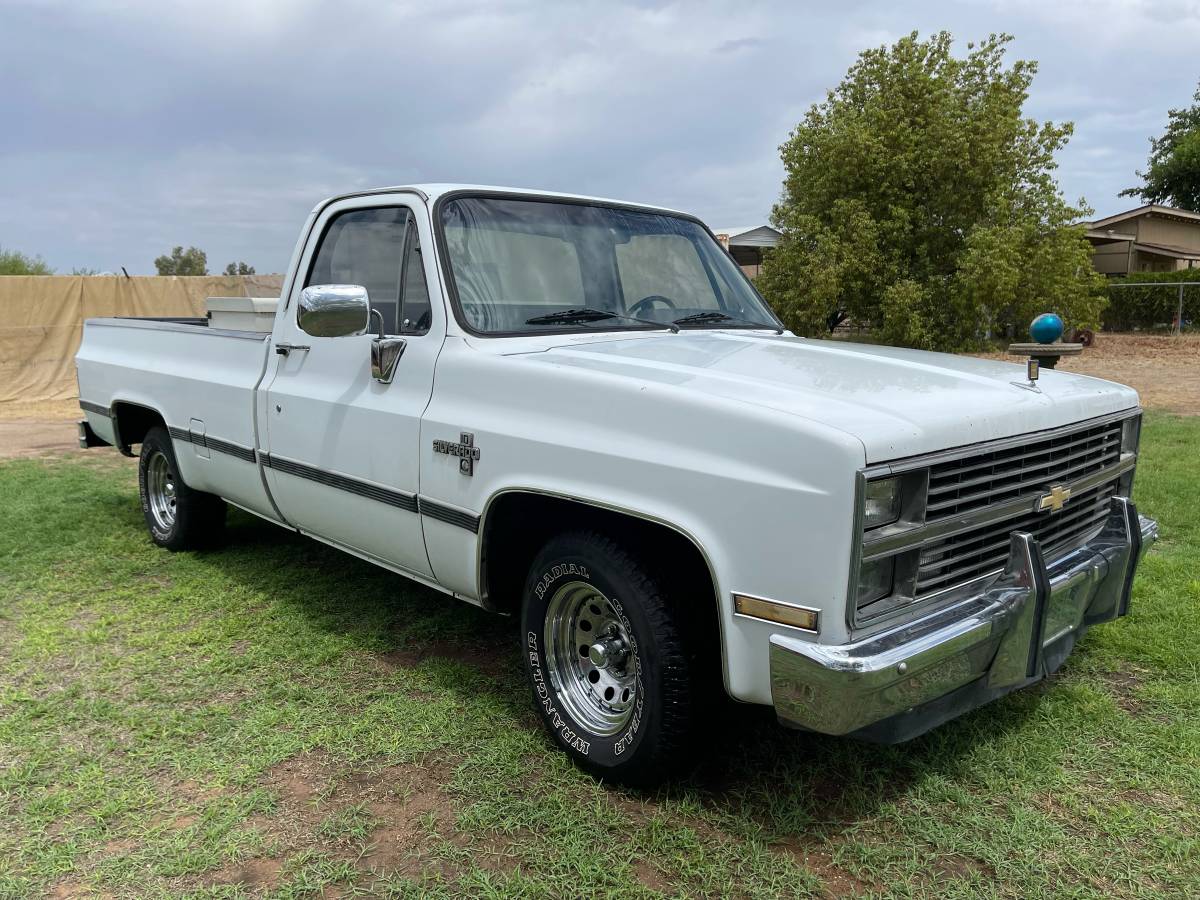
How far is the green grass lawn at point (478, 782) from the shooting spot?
260 centimetres

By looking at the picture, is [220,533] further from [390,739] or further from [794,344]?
[794,344]

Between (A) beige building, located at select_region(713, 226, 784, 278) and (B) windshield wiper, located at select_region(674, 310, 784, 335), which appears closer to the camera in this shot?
(B) windshield wiper, located at select_region(674, 310, 784, 335)

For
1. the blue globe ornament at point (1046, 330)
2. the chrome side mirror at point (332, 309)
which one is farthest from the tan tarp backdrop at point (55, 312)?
the blue globe ornament at point (1046, 330)

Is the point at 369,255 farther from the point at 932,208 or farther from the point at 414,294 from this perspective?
the point at 932,208

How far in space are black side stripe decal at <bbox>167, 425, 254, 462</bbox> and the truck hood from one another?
1.96 m

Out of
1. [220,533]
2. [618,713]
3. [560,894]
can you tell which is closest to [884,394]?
[618,713]

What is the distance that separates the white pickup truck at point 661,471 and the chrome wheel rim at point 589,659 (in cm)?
1

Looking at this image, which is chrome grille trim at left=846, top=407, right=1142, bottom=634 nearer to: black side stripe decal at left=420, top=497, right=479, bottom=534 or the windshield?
black side stripe decal at left=420, top=497, right=479, bottom=534

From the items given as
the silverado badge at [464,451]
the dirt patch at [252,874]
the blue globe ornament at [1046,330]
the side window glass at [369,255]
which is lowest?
the dirt patch at [252,874]

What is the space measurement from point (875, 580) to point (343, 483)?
90.8 inches

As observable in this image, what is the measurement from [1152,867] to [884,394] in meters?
1.53

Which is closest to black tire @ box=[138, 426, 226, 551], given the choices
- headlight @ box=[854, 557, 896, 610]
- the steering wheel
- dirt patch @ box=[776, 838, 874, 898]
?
the steering wheel

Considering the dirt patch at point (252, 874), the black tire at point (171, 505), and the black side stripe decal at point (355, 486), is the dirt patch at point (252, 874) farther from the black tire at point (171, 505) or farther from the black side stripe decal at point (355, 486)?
the black tire at point (171, 505)

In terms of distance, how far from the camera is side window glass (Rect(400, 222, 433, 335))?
3604 mm
